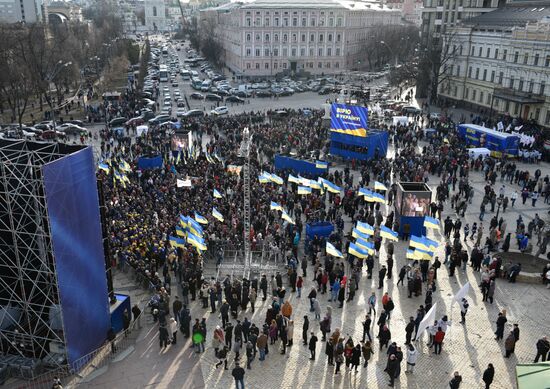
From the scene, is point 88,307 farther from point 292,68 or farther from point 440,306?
point 292,68

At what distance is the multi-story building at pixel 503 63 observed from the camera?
46312mm

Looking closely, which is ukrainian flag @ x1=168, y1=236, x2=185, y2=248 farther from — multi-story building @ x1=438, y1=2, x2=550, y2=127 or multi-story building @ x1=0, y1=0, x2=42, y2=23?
multi-story building @ x1=0, y1=0, x2=42, y2=23

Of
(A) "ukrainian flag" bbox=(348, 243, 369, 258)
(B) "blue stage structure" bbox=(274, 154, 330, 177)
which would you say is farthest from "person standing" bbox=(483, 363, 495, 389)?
(B) "blue stage structure" bbox=(274, 154, 330, 177)

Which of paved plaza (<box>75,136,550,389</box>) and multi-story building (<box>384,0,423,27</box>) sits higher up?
multi-story building (<box>384,0,423,27</box>)

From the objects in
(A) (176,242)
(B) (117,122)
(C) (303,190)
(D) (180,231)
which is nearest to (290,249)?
(C) (303,190)

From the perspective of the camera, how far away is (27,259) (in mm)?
14242

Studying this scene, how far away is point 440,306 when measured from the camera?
60.8 feet

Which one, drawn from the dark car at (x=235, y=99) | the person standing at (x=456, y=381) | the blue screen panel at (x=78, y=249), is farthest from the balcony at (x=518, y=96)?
the blue screen panel at (x=78, y=249)

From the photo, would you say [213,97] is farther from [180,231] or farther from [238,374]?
[238,374]

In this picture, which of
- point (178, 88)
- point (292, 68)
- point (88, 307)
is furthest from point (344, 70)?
point (88, 307)

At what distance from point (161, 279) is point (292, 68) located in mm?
69938

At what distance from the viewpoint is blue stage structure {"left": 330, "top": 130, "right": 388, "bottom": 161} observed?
3475cm

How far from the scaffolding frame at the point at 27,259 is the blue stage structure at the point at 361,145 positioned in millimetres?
23007

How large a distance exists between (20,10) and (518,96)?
491ft
